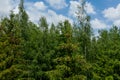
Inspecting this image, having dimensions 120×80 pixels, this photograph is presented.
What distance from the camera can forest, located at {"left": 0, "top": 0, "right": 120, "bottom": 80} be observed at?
35.1 metres

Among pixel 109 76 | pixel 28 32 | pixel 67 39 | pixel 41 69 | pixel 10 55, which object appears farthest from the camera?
pixel 28 32

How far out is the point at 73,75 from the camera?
117ft

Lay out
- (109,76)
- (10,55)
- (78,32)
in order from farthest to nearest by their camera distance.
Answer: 1. (78,32)
2. (109,76)
3. (10,55)

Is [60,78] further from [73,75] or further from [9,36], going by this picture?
[9,36]

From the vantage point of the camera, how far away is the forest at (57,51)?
115 feet

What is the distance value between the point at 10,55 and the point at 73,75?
22.5 feet

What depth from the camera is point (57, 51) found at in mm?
57281

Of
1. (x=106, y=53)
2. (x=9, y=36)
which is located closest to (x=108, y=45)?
(x=106, y=53)

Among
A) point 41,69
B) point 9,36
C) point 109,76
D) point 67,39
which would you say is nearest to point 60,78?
point 67,39

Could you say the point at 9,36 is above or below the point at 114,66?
above

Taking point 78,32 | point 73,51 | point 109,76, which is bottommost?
point 109,76

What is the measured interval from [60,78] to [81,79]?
2225 millimetres

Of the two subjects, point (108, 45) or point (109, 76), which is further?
point (108, 45)

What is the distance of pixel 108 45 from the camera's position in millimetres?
53375
